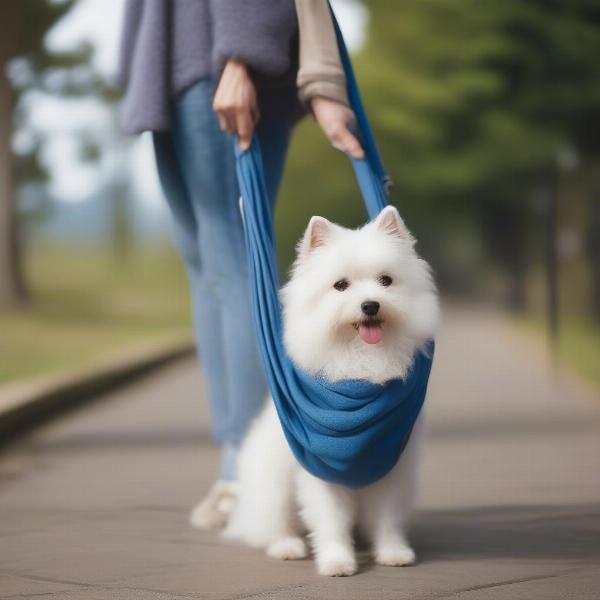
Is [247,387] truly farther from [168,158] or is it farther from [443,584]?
[443,584]

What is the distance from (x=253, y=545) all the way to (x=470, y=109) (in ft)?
70.5

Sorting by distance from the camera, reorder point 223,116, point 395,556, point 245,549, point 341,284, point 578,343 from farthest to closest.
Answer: point 578,343, point 223,116, point 245,549, point 395,556, point 341,284

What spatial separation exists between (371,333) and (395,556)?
78 cm

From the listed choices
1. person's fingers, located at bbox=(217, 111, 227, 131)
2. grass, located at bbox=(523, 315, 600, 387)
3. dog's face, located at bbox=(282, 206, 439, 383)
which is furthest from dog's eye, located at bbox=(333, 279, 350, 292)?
grass, located at bbox=(523, 315, 600, 387)

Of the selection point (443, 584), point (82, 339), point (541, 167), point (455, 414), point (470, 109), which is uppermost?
point (470, 109)

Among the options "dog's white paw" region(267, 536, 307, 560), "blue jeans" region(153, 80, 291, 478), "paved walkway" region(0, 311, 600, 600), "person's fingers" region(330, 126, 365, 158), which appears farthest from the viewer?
"blue jeans" region(153, 80, 291, 478)

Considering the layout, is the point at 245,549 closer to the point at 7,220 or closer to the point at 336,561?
the point at 336,561

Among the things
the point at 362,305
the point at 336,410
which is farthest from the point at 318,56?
the point at 336,410

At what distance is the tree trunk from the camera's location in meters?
18.8

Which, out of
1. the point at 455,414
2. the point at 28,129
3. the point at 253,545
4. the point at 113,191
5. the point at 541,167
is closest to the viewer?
the point at 253,545

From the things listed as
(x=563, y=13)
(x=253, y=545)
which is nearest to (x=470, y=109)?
(x=563, y=13)

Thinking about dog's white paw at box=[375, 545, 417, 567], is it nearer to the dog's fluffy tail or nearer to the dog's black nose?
the dog's fluffy tail

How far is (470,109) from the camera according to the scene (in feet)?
79.4

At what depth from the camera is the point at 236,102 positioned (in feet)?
12.6
